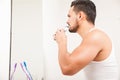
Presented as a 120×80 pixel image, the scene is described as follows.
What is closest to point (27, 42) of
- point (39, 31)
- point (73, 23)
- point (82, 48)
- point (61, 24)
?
point (39, 31)

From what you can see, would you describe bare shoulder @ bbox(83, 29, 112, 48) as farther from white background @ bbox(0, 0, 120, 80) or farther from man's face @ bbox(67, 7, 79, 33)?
white background @ bbox(0, 0, 120, 80)

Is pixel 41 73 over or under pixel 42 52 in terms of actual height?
under

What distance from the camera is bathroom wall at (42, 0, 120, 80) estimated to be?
1755mm

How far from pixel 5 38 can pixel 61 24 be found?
0.50 meters

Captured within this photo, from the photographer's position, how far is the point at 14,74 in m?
1.74

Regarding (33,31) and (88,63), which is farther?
(33,31)

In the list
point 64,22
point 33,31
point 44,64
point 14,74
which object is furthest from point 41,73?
point 64,22

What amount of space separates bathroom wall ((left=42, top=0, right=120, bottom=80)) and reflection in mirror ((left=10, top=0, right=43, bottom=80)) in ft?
0.19

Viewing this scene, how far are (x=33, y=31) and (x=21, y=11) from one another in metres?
0.21

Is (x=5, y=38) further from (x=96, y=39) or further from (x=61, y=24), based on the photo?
(x=96, y=39)

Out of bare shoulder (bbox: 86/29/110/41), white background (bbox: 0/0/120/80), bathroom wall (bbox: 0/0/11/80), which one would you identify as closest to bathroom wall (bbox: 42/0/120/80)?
white background (bbox: 0/0/120/80)

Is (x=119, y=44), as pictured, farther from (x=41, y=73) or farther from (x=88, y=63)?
(x=88, y=63)

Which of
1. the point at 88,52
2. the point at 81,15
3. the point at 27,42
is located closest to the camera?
the point at 88,52

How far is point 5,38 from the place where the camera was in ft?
5.82
